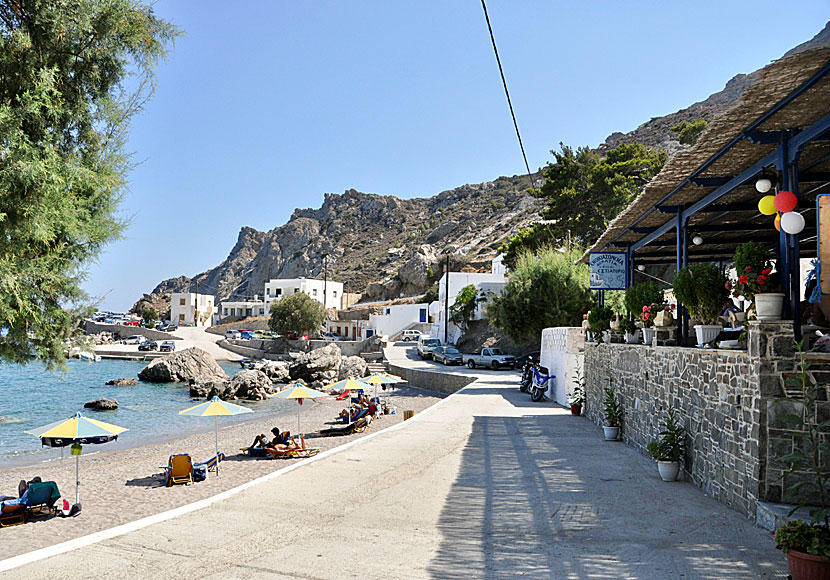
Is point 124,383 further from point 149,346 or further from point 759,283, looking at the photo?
point 759,283

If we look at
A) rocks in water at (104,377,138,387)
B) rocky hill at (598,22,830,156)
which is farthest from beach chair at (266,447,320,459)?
rocky hill at (598,22,830,156)

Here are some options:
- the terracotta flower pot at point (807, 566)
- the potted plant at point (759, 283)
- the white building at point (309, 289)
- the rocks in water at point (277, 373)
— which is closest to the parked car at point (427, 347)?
the rocks in water at point (277, 373)

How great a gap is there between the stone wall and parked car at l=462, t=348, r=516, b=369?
80.4 feet

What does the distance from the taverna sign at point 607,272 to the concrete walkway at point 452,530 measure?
4.96 m

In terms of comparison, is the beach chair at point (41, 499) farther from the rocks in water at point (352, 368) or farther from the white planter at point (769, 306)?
the rocks in water at point (352, 368)

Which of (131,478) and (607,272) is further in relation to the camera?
(607,272)

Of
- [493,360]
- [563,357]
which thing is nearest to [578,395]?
[563,357]

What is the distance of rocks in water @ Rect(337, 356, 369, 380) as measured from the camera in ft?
126

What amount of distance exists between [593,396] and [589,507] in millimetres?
8487

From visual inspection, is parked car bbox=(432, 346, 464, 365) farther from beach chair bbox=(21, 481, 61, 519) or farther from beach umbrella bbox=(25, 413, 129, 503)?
beach chair bbox=(21, 481, 61, 519)

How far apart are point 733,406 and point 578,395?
38.1 feet

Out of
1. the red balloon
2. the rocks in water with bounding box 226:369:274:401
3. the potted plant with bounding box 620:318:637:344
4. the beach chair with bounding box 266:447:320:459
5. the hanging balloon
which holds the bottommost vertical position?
the rocks in water with bounding box 226:369:274:401

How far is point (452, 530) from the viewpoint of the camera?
20.7 ft

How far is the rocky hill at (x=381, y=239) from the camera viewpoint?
314ft
